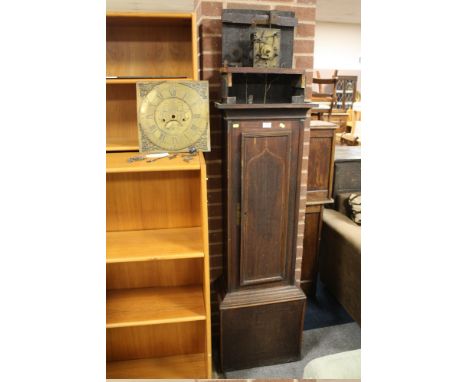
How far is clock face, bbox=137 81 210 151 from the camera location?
1.42m

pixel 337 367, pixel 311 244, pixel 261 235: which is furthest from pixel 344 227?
pixel 337 367

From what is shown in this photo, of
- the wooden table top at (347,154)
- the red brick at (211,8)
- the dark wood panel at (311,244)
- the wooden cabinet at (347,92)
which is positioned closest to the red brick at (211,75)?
the red brick at (211,8)

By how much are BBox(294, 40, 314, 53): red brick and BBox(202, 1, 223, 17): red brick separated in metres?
0.40

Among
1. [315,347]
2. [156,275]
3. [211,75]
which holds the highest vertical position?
[211,75]

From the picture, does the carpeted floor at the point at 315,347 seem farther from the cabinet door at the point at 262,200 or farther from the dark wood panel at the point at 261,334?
the cabinet door at the point at 262,200

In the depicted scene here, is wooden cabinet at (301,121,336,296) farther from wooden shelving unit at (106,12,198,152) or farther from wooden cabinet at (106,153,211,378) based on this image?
wooden shelving unit at (106,12,198,152)

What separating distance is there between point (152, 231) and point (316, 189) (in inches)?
47.1

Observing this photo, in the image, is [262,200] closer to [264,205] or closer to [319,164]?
[264,205]

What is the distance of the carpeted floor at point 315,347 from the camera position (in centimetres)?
186

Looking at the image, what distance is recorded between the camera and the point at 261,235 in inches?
66.7

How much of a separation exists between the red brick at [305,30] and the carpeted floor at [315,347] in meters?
1.75

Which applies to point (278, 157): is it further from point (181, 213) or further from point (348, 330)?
point (348, 330)

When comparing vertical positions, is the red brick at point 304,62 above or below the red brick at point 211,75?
above
